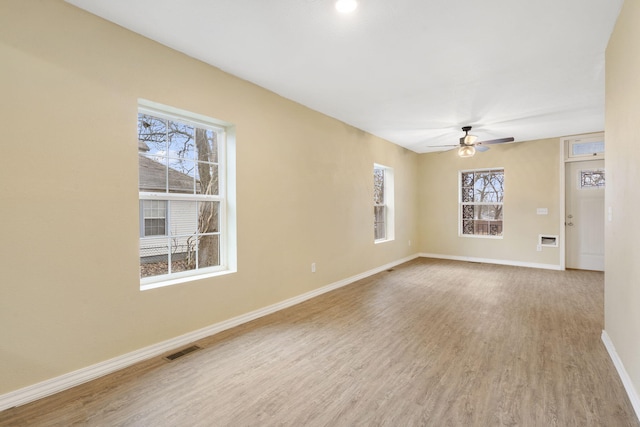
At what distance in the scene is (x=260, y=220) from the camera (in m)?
3.54

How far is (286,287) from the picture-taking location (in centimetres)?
388

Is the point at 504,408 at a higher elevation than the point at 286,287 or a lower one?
lower

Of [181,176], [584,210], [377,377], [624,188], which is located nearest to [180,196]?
[181,176]

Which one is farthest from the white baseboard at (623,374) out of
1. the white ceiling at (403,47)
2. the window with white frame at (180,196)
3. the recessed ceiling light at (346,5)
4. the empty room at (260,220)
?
the window with white frame at (180,196)

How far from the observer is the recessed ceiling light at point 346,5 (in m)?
2.09

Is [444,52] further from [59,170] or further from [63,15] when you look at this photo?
[59,170]

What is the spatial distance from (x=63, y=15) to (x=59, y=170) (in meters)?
1.06

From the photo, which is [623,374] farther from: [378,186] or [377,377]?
[378,186]

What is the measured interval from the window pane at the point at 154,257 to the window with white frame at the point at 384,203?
14.1 feet

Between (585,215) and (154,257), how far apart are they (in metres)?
7.18

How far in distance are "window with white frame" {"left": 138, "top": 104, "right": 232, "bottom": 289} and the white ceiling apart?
0.71 m

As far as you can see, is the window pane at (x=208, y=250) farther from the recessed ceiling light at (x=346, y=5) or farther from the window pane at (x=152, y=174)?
the recessed ceiling light at (x=346, y=5)

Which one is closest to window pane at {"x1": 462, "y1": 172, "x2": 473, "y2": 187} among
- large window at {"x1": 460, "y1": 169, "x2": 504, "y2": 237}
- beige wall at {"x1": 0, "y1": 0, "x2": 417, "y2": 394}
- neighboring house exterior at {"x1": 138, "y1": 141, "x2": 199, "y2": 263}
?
large window at {"x1": 460, "y1": 169, "x2": 504, "y2": 237}

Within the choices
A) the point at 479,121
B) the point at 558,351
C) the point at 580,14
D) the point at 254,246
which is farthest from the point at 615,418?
the point at 479,121
